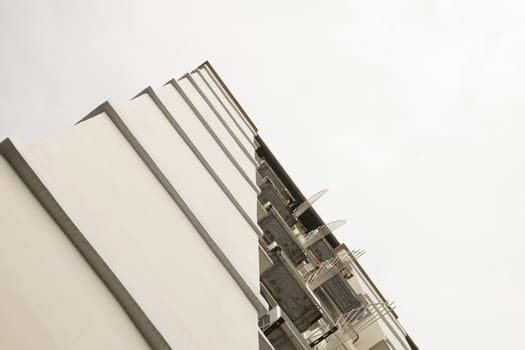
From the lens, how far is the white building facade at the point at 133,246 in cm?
257

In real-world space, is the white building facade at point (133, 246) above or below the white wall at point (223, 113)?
below

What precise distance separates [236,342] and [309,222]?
1306cm

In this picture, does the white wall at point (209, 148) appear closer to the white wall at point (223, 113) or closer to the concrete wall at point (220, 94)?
the white wall at point (223, 113)

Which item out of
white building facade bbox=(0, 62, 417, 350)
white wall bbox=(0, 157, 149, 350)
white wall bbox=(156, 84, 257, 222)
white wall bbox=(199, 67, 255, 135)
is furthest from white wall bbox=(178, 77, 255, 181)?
white wall bbox=(0, 157, 149, 350)

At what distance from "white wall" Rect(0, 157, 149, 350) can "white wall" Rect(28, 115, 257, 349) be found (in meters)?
0.17

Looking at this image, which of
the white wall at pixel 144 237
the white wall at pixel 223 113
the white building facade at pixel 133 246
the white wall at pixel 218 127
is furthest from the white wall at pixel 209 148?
the white wall at pixel 223 113

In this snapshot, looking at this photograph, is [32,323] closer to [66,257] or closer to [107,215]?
[66,257]

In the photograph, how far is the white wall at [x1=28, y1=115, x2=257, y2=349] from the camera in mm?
3203

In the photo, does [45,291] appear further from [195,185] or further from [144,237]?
[195,185]

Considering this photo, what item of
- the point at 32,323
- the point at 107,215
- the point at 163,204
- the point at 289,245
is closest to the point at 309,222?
the point at 289,245

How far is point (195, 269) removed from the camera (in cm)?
418

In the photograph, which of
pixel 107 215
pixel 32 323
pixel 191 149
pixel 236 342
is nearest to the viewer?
pixel 32 323

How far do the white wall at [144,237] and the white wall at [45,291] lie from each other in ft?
0.56

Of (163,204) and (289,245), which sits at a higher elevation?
(163,204)
